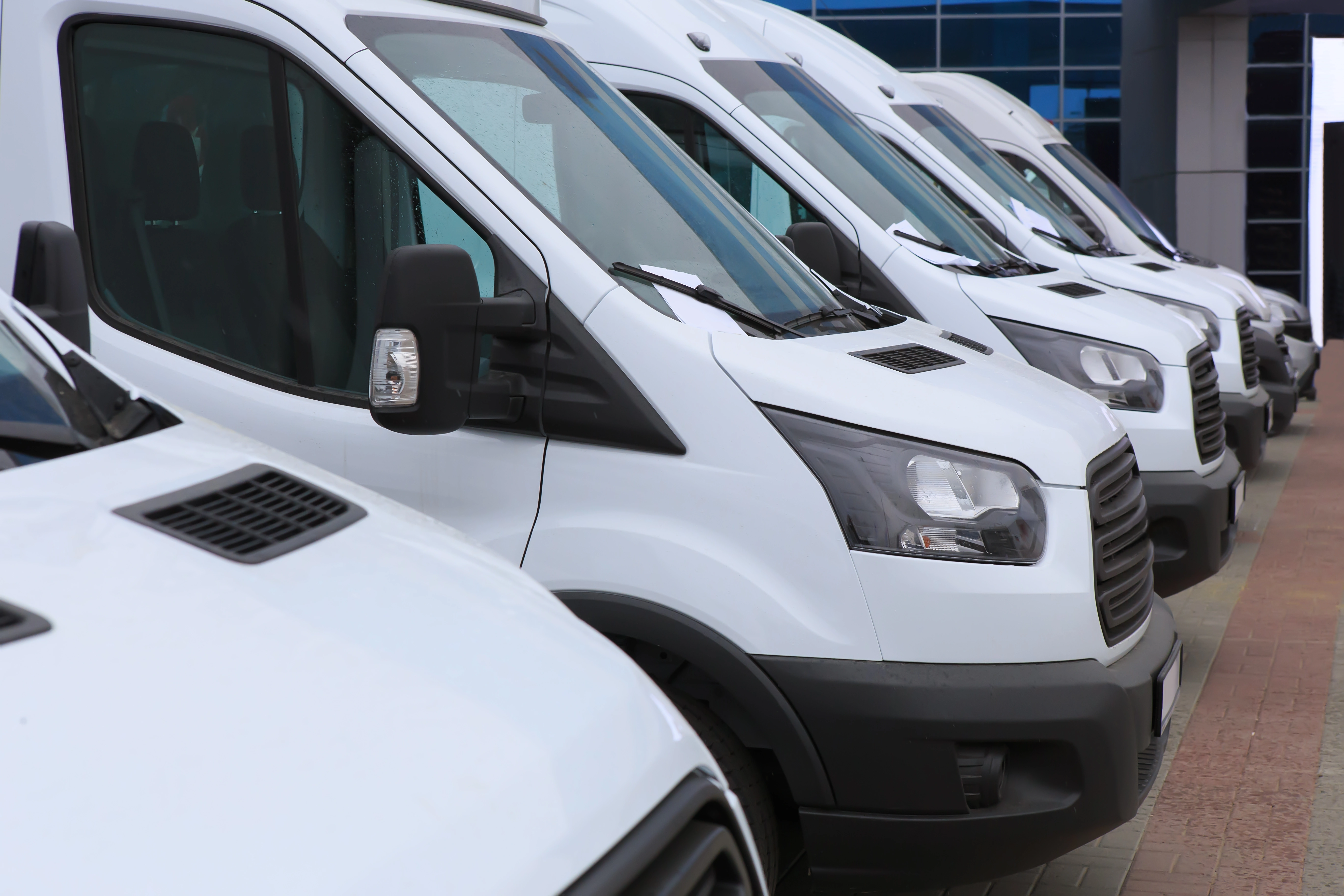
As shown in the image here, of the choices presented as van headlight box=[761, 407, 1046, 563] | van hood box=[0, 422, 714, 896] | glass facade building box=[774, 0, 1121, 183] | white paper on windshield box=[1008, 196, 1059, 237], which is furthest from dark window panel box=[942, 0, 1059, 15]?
van hood box=[0, 422, 714, 896]

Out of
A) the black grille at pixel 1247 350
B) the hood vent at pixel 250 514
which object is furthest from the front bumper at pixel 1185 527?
the hood vent at pixel 250 514

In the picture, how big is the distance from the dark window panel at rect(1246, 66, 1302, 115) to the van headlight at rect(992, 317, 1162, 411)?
1930 cm

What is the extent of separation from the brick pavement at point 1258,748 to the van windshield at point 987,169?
87.9 inches

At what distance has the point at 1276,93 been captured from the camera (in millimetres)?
23109

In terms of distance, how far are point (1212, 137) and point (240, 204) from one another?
65.3 feet

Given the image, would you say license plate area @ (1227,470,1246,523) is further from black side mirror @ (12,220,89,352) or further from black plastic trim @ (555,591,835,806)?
black side mirror @ (12,220,89,352)

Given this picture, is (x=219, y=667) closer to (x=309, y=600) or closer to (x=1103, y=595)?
(x=309, y=600)

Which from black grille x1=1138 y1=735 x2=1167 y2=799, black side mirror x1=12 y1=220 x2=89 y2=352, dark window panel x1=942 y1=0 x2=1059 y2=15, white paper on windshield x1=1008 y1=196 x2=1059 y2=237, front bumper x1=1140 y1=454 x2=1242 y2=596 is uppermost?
dark window panel x1=942 y1=0 x2=1059 y2=15

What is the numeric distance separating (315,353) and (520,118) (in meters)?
0.75

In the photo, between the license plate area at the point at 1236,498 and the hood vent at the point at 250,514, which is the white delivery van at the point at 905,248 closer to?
the license plate area at the point at 1236,498

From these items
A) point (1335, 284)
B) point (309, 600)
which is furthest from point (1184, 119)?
point (309, 600)

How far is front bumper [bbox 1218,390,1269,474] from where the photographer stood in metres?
8.12

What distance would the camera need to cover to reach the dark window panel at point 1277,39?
2342cm

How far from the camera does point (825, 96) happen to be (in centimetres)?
635
